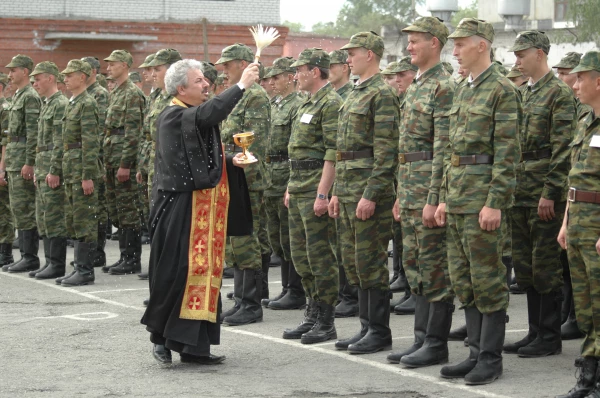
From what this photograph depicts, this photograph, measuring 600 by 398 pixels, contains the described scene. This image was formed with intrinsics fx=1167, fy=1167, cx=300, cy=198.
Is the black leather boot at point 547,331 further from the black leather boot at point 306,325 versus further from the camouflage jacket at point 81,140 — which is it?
the camouflage jacket at point 81,140

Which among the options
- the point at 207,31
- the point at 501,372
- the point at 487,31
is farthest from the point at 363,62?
the point at 207,31

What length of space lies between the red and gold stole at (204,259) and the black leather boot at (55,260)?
17.2 ft

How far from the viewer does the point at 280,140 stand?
11.6 metres

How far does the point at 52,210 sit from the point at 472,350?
22.5 feet

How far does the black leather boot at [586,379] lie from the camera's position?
23.3 feet

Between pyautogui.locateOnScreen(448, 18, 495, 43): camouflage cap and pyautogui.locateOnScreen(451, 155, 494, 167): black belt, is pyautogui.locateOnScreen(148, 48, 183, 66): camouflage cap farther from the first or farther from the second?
pyautogui.locateOnScreen(451, 155, 494, 167): black belt

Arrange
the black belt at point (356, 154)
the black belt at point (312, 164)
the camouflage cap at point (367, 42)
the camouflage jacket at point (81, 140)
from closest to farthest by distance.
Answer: the black belt at point (356, 154), the camouflage cap at point (367, 42), the black belt at point (312, 164), the camouflage jacket at point (81, 140)

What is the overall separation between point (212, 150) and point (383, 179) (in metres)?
1.28

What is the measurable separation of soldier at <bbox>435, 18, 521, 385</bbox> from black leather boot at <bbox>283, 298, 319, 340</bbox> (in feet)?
6.37

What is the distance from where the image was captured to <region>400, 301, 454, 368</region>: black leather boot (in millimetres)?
8156

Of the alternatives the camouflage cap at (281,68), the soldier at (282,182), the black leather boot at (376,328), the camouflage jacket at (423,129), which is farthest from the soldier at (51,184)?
the camouflage jacket at (423,129)

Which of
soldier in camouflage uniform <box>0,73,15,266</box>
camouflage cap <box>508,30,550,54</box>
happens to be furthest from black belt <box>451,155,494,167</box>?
soldier in camouflage uniform <box>0,73,15,266</box>

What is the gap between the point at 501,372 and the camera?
7.79m

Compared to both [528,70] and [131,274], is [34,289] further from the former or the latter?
[528,70]
